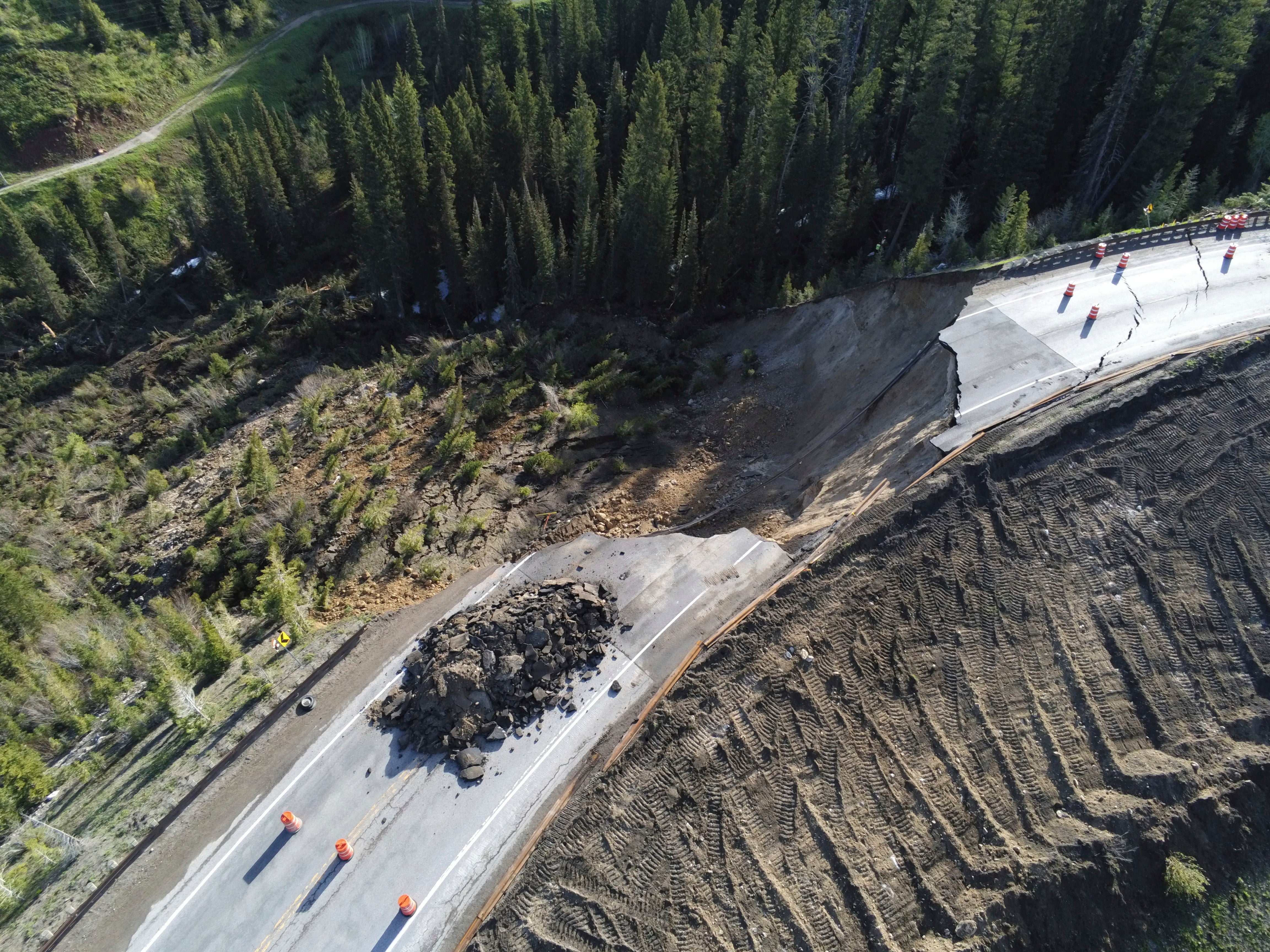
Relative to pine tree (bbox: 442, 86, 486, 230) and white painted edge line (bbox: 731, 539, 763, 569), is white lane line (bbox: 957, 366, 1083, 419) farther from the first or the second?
pine tree (bbox: 442, 86, 486, 230)

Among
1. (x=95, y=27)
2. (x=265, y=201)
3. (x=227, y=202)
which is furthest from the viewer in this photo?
(x=95, y=27)

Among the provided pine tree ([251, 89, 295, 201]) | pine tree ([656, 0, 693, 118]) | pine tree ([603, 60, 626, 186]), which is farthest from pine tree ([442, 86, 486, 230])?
pine tree ([251, 89, 295, 201])

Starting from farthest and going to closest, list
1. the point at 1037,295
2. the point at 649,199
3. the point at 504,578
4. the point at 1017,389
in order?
the point at 649,199 < the point at 1037,295 < the point at 1017,389 < the point at 504,578

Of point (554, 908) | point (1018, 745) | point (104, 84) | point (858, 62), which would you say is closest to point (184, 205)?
point (104, 84)

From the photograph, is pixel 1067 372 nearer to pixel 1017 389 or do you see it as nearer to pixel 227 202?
A: pixel 1017 389

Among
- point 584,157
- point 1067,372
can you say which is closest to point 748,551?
point 1067,372

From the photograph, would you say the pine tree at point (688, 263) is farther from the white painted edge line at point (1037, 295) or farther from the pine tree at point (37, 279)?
the pine tree at point (37, 279)
